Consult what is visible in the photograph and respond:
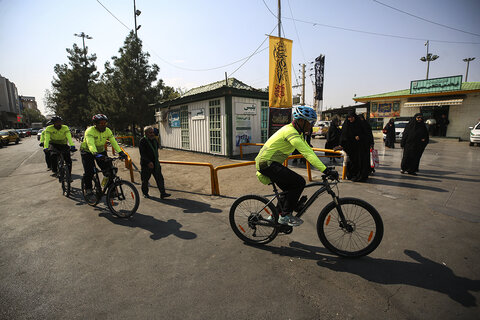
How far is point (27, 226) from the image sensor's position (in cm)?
426

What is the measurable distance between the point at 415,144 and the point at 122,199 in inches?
344

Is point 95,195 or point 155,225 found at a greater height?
point 95,195

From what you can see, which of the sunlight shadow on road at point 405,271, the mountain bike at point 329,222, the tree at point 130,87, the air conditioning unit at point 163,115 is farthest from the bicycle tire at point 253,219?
the tree at point 130,87

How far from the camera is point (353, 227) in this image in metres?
2.98

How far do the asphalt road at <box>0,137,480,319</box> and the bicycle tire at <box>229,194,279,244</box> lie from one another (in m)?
0.20

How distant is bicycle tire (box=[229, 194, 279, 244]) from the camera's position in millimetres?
3310

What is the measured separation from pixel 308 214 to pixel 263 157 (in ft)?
6.42

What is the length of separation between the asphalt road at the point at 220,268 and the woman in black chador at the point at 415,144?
8.29ft

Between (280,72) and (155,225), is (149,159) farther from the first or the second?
(280,72)

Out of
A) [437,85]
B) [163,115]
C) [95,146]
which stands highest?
[437,85]

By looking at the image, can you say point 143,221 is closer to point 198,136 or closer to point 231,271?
point 231,271

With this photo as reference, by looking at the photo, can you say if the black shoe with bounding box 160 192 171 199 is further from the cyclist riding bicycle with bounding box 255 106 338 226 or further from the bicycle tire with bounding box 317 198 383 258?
the bicycle tire with bounding box 317 198 383 258

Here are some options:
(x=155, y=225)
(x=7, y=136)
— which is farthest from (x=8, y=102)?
(x=155, y=225)

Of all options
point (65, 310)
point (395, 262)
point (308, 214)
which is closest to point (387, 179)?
point (308, 214)
